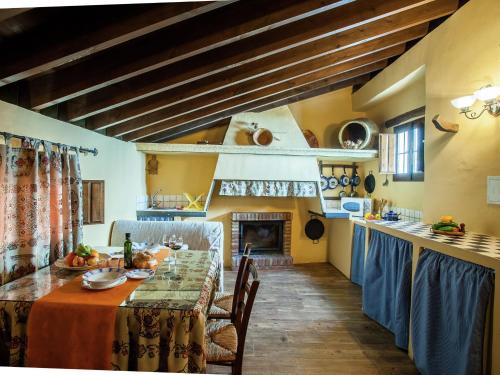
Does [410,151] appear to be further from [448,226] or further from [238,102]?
[238,102]

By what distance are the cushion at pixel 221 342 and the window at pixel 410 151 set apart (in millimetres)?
2863

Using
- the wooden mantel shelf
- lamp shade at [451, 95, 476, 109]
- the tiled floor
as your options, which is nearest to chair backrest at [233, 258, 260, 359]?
the tiled floor

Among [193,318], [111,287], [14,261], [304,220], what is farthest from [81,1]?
[304,220]

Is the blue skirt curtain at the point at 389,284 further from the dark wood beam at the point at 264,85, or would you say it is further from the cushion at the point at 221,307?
the dark wood beam at the point at 264,85

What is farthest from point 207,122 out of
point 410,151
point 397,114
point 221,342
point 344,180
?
point 221,342

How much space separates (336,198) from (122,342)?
4.01 meters

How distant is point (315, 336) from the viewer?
2492 mm

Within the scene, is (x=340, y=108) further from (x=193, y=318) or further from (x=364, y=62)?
(x=193, y=318)

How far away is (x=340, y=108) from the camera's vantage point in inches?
187

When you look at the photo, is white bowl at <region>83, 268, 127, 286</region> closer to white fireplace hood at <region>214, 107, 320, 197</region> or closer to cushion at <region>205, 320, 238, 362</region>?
cushion at <region>205, 320, 238, 362</region>

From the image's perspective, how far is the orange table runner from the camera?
1.36 m

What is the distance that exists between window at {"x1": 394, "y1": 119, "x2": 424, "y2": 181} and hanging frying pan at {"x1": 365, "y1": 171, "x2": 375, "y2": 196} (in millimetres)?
575

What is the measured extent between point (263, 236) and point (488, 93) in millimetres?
3529

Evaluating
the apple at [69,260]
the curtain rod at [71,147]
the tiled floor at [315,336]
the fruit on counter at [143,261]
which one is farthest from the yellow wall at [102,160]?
the tiled floor at [315,336]
